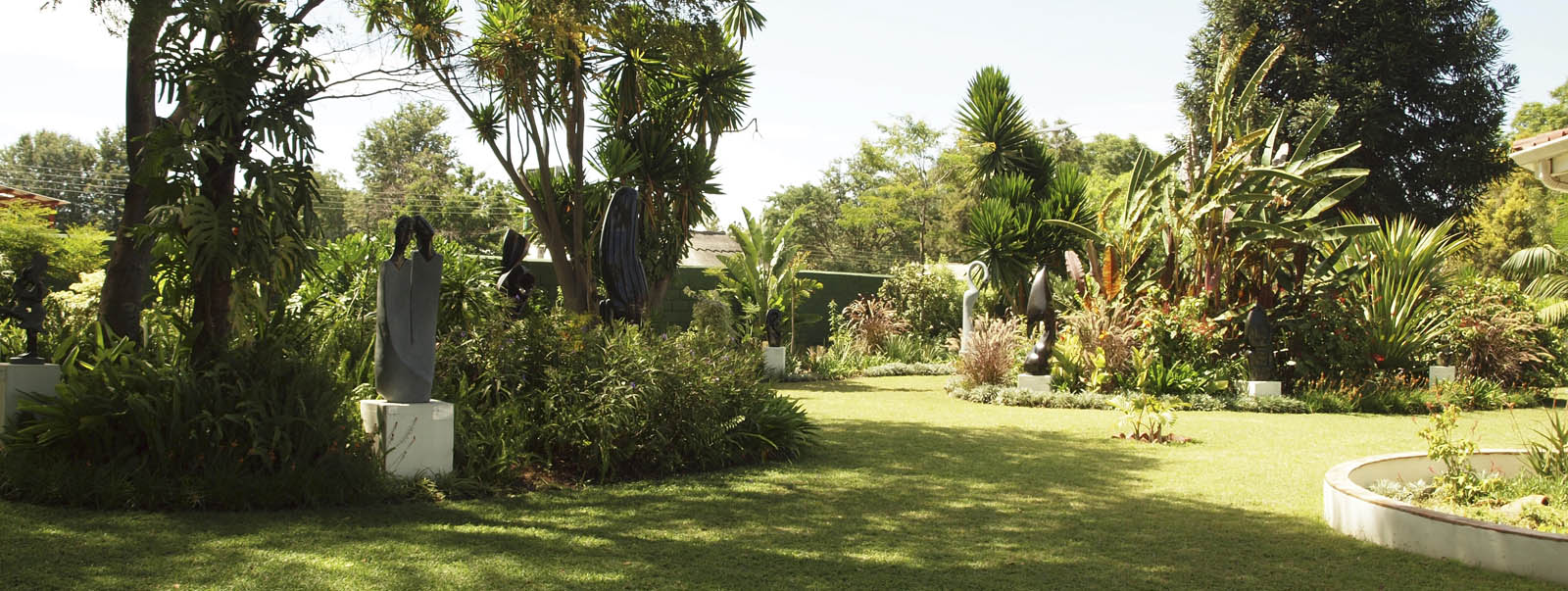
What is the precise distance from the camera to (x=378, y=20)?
10.8 m

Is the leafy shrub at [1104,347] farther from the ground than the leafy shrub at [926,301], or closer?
closer

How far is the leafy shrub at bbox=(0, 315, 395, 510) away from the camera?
202 inches

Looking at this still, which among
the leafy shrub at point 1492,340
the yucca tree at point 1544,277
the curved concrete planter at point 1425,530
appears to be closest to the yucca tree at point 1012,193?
the leafy shrub at point 1492,340

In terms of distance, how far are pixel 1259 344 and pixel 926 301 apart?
8.51 meters

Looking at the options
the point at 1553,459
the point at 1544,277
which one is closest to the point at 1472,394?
the point at 1544,277

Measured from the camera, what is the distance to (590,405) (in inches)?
261

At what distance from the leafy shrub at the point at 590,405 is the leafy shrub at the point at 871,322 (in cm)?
1088

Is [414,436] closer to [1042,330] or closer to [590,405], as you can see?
[590,405]

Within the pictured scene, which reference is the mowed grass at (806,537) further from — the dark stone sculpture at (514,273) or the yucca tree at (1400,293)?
the yucca tree at (1400,293)

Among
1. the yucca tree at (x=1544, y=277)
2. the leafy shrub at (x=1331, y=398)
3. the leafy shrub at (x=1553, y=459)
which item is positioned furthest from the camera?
the yucca tree at (x=1544, y=277)

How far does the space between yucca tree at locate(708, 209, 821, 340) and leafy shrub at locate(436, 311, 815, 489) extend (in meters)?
9.46

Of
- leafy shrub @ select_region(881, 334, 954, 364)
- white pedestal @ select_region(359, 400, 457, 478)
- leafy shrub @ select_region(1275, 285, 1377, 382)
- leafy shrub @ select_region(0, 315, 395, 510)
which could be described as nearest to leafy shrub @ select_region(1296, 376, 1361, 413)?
leafy shrub @ select_region(1275, 285, 1377, 382)

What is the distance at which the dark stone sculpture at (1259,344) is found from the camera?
11.5 m

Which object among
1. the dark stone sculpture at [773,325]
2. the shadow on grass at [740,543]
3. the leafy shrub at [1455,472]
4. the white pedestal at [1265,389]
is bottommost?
the shadow on grass at [740,543]
